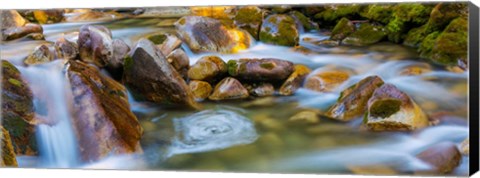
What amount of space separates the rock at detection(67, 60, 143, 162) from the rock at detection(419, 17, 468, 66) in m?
2.02

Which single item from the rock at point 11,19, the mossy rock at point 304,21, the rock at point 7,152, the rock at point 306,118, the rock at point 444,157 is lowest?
the rock at point 444,157

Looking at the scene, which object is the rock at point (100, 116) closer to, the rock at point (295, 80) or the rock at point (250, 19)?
the rock at point (250, 19)

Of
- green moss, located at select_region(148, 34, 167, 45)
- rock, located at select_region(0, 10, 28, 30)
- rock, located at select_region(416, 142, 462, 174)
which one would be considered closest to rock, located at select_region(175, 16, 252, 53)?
green moss, located at select_region(148, 34, 167, 45)

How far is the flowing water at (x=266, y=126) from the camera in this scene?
14.8 feet

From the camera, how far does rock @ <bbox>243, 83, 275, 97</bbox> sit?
4.86m

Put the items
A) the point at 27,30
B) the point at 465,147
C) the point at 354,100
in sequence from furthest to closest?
the point at 27,30 < the point at 354,100 < the point at 465,147

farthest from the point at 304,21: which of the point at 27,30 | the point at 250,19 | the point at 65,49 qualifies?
the point at 27,30

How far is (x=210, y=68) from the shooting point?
492 centimetres

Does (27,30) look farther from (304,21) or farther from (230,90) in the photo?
(304,21)

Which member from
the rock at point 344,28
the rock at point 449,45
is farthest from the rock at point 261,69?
the rock at point 449,45

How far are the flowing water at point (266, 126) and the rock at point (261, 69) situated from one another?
43 millimetres

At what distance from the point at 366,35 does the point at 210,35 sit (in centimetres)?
107

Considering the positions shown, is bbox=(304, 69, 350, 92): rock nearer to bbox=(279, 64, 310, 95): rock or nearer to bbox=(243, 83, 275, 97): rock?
bbox=(279, 64, 310, 95): rock

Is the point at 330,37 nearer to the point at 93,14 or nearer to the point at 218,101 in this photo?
the point at 218,101
